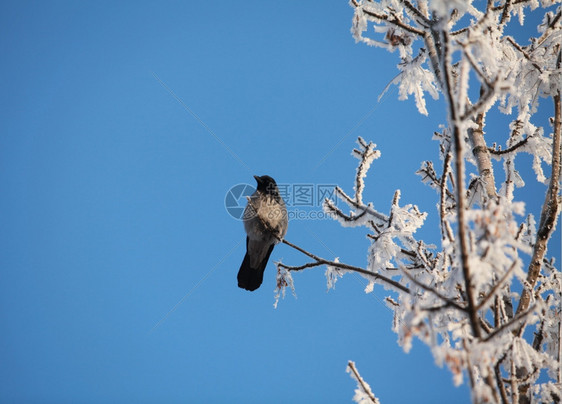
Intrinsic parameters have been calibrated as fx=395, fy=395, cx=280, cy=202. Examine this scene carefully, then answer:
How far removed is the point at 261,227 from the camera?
583 cm

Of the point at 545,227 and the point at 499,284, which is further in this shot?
the point at 545,227

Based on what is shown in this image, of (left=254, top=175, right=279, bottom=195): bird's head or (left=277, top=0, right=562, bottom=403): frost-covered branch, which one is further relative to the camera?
(left=254, top=175, right=279, bottom=195): bird's head

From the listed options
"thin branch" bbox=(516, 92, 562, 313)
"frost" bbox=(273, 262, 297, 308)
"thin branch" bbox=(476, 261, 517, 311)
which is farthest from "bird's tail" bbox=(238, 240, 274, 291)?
"thin branch" bbox=(476, 261, 517, 311)

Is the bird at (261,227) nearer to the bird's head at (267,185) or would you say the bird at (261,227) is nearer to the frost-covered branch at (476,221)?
the bird's head at (267,185)

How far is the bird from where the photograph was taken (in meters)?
5.84

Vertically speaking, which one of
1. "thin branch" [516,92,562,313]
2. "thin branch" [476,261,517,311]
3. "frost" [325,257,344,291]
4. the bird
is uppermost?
the bird

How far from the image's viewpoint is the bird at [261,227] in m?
5.84

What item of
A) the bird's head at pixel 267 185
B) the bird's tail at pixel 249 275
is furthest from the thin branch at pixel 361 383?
the bird's head at pixel 267 185

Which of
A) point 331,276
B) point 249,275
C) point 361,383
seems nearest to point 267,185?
point 249,275

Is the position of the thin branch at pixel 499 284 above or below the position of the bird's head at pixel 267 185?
below

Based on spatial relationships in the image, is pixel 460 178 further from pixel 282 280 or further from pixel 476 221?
pixel 282 280

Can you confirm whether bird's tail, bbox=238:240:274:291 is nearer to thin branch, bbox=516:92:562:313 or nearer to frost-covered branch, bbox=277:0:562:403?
frost-covered branch, bbox=277:0:562:403

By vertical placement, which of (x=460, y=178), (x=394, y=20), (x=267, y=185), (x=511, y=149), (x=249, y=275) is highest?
(x=267, y=185)

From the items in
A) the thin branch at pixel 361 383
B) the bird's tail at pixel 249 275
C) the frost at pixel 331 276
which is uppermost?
the bird's tail at pixel 249 275
